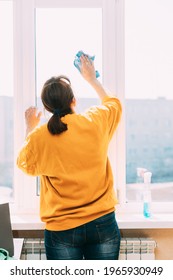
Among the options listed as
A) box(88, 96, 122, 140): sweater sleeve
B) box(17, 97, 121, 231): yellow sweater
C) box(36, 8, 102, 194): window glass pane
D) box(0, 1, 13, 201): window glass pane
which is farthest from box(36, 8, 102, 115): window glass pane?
box(17, 97, 121, 231): yellow sweater

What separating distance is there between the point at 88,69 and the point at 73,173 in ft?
1.77

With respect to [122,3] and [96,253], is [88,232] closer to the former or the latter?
[96,253]

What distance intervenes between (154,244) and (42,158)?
0.83 meters

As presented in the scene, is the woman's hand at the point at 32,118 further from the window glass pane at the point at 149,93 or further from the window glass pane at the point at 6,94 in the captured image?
the window glass pane at the point at 149,93

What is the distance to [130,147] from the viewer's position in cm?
219

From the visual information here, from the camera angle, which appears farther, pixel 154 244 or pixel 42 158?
pixel 154 244

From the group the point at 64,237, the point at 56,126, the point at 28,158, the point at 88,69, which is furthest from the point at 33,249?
the point at 88,69

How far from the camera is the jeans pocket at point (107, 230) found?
5.33 ft

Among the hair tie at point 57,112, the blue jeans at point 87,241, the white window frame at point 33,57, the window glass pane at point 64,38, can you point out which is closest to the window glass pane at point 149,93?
the white window frame at point 33,57

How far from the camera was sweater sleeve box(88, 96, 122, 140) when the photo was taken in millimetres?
1595

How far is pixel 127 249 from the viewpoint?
2.00 m

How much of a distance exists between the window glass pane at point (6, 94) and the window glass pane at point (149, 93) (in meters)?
0.65
